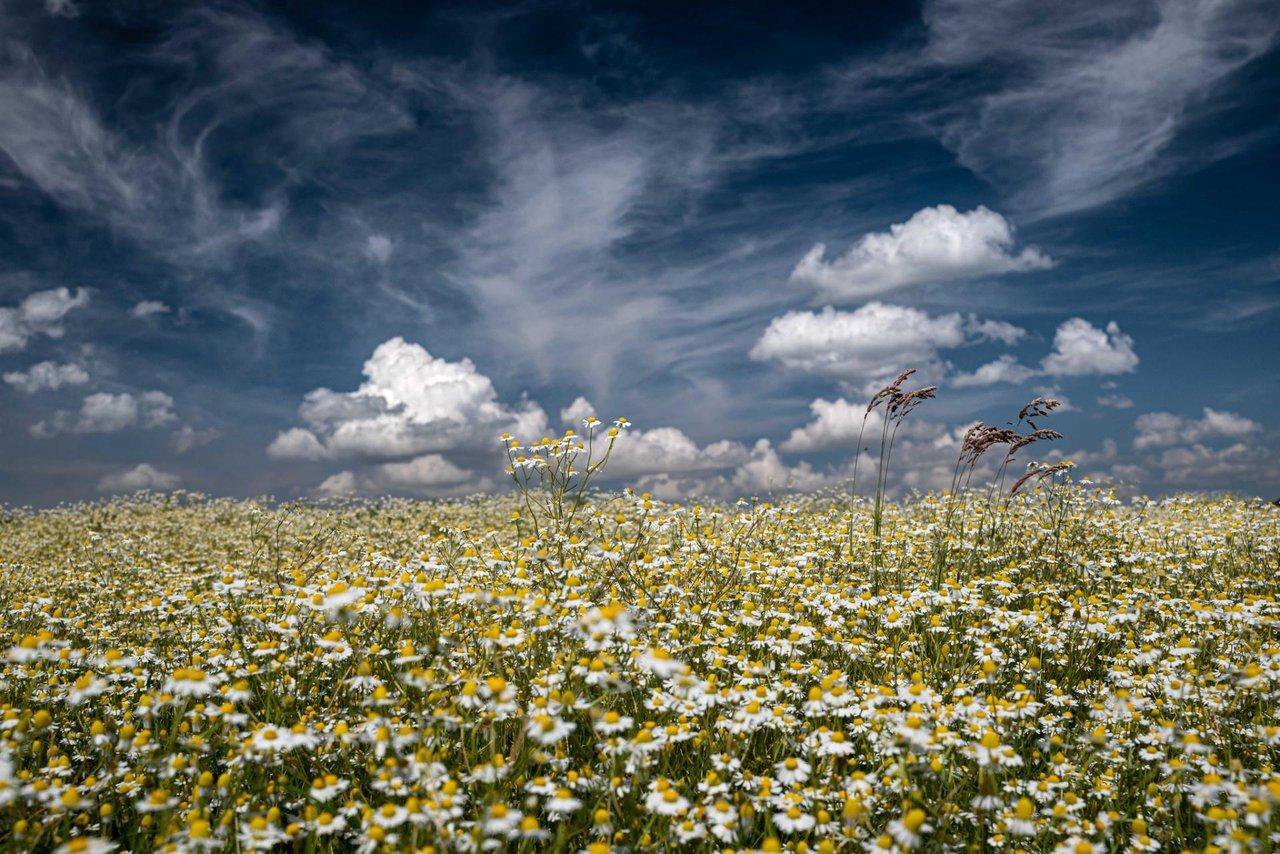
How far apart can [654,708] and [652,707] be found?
1cm

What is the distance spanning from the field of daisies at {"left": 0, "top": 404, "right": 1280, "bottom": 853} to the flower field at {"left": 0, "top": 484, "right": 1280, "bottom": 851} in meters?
0.03

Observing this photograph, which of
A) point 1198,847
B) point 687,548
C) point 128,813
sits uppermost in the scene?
point 687,548

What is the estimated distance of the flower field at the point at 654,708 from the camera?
369cm

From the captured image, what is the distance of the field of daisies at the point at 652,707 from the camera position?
3.69 metres

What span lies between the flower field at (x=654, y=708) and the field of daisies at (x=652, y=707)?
0.03m

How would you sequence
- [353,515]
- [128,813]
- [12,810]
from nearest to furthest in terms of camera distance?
[12,810], [128,813], [353,515]

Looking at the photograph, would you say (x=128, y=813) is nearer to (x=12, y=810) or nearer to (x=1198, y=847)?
(x=12, y=810)

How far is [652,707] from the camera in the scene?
4625 mm

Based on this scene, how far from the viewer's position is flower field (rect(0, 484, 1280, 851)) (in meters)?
3.69

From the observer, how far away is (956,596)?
6141 mm

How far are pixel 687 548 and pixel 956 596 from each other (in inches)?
99.9

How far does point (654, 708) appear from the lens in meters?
4.62

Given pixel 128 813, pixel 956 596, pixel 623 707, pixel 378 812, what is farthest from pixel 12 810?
pixel 956 596

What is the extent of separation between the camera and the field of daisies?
369cm
